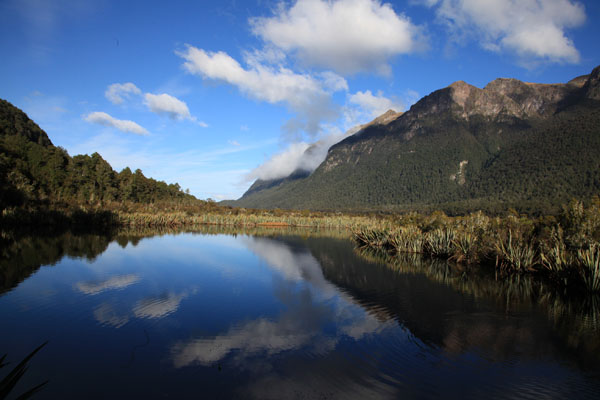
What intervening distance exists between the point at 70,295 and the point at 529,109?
686 ft

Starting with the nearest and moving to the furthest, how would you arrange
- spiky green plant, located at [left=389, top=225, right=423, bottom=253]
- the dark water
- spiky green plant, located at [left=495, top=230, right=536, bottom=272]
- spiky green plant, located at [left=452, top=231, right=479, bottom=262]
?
the dark water
spiky green plant, located at [left=495, top=230, right=536, bottom=272]
spiky green plant, located at [left=452, top=231, right=479, bottom=262]
spiky green plant, located at [left=389, top=225, right=423, bottom=253]

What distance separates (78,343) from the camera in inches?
288

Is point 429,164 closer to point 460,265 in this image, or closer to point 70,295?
point 460,265

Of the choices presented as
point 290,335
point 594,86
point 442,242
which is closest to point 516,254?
point 442,242

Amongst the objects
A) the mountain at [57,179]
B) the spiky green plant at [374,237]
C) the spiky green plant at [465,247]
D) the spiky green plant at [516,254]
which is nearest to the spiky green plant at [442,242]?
the spiky green plant at [465,247]

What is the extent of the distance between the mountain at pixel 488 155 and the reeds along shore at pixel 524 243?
61.1 meters

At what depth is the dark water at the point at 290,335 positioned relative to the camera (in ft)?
19.5

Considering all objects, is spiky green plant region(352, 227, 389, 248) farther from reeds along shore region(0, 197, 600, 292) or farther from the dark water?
the dark water

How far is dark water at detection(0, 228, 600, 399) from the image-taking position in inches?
234

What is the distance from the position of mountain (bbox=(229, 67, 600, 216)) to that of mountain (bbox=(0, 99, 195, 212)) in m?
84.6

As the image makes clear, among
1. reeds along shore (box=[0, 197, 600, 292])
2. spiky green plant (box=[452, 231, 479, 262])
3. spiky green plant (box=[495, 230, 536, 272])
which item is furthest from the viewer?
spiky green plant (box=[452, 231, 479, 262])

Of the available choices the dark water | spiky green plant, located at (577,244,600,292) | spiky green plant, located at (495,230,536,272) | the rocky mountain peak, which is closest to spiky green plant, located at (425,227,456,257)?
spiky green plant, located at (495,230,536,272)

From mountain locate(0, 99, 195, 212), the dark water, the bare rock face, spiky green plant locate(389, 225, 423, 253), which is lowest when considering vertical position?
the dark water

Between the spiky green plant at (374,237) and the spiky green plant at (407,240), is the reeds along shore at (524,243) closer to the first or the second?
the spiky green plant at (407,240)
